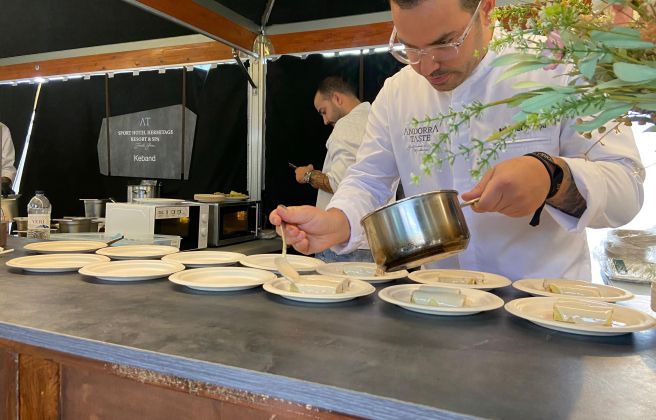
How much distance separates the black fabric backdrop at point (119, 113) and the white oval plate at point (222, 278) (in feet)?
8.77

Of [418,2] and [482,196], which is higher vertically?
[418,2]

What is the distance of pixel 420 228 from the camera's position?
3.32ft

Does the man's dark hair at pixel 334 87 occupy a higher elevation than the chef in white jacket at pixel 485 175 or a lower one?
higher

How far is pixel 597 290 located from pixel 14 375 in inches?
53.1

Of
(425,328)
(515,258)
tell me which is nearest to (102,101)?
(515,258)

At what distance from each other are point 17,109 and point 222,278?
491 cm

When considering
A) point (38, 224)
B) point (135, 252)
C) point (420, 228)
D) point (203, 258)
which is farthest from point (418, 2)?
point (38, 224)

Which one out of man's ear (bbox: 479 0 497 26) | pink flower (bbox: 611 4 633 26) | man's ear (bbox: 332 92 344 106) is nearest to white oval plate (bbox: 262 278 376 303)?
pink flower (bbox: 611 4 633 26)

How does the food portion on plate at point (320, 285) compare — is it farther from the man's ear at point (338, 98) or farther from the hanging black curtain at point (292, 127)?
the hanging black curtain at point (292, 127)

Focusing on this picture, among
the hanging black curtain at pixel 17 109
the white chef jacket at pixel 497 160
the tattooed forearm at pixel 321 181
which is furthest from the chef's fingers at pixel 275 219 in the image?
the hanging black curtain at pixel 17 109

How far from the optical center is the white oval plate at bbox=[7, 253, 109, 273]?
55.0 inches

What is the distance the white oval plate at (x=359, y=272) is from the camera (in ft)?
4.54

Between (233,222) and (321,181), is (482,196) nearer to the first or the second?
(321,181)

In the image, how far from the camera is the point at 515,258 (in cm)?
161
